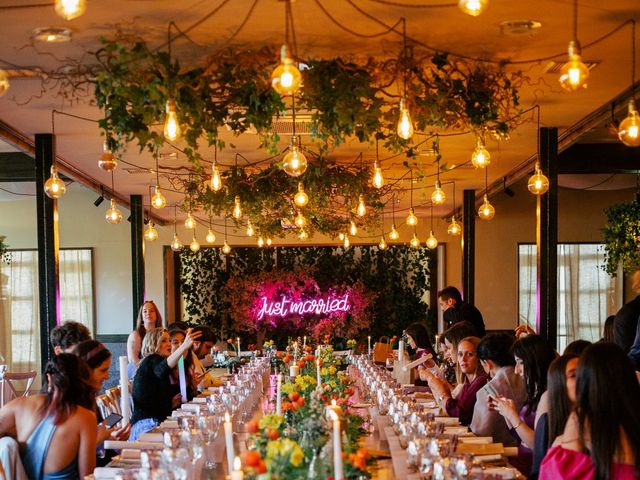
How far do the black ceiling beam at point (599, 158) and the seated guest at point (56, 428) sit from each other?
7187mm

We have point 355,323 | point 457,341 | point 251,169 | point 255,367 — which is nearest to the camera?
point 457,341

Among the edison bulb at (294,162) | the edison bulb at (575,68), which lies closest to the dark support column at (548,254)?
the edison bulb at (294,162)

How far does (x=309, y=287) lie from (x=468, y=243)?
4.75m

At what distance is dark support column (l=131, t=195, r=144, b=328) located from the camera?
496 inches

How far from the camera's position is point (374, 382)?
6.59 meters

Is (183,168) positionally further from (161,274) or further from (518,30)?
(161,274)

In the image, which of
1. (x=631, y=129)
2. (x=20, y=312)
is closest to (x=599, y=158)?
(x=631, y=129)

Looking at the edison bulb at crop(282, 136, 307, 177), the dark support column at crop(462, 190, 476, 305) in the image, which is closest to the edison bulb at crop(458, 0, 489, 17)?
the edison bulb at crop(282, 136, 307, 177)

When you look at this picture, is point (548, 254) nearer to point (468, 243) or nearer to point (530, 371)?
point (530, 371)

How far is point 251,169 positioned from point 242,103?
4659mm

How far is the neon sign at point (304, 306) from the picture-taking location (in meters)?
16.3

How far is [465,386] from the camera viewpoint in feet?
19.7

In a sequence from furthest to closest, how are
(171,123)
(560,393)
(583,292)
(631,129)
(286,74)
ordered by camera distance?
(583,292) < (171,123) < (631,129) < (286,74) < (560,393)

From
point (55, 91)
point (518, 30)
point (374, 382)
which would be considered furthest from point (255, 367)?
point (518, 30)
